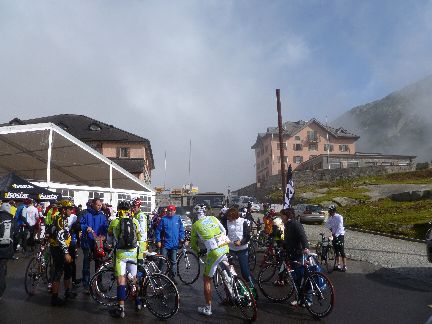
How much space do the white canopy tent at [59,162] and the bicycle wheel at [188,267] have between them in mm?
14870

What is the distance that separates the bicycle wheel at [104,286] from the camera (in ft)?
25.4

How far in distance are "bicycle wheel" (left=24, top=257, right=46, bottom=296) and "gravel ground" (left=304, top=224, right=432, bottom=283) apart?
380 inches

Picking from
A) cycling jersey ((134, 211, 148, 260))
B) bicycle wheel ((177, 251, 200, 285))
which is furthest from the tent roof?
cycling jersey ((134, 211, 148, 260))

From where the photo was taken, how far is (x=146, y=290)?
723 cm

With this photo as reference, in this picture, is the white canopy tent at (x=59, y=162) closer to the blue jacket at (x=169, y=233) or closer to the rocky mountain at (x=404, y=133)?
the blue jacket at (x=169, y=233)

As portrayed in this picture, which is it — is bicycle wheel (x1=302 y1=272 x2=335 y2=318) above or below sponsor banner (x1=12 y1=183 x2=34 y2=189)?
below

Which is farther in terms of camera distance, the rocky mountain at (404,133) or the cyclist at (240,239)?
the rocky mountain at (404,133)

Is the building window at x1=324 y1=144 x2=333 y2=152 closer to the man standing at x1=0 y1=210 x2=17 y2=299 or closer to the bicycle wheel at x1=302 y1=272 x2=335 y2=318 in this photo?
the bicycle wheel at x1=302 y1=272 x2=335 y2=318

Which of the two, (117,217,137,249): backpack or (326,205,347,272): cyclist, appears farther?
(326,205,347,272): cyclist

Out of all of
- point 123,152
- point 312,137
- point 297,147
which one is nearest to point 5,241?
point 123,152

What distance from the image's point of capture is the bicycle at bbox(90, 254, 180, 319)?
686 centimetres

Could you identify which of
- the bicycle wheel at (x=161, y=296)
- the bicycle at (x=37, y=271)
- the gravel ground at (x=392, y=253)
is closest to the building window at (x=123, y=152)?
the gravel ground at (x=392, y=253)

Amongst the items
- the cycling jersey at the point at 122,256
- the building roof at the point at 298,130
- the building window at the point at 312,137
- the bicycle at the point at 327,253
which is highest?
the building roof at the point at 298,130

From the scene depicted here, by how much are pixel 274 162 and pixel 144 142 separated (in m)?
32.5
